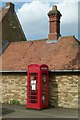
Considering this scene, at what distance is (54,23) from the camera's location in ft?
57.3

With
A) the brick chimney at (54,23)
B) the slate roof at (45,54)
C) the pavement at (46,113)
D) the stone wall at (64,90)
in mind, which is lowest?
the pavement at (46,113)

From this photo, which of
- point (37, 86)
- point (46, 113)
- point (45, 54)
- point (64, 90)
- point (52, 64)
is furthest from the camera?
point (45, 54)

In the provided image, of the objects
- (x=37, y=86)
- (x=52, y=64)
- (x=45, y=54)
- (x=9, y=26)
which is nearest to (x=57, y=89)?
(x=37, y=86)

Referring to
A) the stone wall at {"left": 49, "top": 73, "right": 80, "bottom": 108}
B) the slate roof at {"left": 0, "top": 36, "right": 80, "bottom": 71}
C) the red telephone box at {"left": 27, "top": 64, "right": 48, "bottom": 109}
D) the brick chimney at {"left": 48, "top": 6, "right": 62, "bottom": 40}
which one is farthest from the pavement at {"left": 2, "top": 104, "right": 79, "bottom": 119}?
the brick chimney at {"left": 48, "top": 6, "right": 62, "bottom": 40}

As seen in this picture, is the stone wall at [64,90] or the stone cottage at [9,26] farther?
the stone cottage at [9,26]

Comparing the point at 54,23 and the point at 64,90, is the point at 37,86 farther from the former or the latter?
the point at 54,23

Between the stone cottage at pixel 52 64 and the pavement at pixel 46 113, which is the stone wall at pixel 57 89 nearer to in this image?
the stone cottage at pixel 52 64

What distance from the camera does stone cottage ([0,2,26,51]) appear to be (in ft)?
67.3

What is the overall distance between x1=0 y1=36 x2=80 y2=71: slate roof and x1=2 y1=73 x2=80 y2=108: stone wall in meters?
0.49

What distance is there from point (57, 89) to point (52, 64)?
1.59 metres

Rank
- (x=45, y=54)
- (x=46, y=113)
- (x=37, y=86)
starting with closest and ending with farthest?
(x=46, y=113)
(x=37, y=86)
(x=45, y=54)

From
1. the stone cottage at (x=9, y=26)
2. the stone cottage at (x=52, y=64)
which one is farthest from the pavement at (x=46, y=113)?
the stone cottage at (x=9, y=26)

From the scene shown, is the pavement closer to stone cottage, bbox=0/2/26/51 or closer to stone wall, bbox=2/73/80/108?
stone wall, bbox=2/73/80/108

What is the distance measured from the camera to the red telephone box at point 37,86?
515 inches
